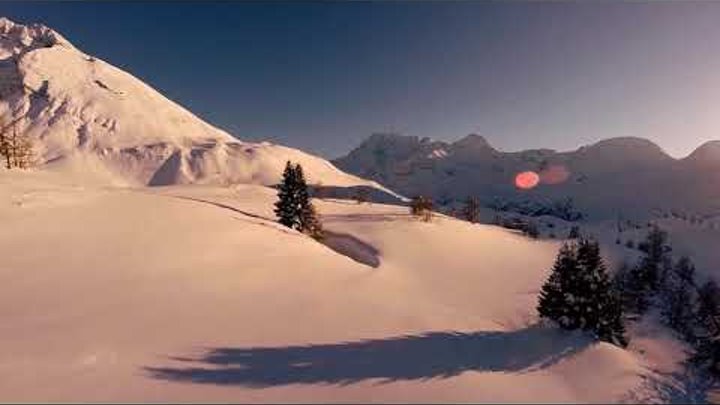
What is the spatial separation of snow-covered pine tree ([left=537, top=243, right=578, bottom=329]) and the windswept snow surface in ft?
4.34

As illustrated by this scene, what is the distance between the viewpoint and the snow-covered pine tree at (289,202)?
5677 cm

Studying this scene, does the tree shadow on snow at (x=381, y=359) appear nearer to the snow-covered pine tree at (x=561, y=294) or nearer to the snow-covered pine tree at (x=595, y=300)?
the snow-covered pine tree at (x=561, y=294)

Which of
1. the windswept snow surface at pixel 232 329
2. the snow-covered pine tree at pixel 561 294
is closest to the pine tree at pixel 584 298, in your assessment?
the snow-covered pine tree at pixel 561 294

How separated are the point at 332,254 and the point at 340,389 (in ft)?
86.5

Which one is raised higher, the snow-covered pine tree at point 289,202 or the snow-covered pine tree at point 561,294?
the snow-covered pine tree at point 289,202

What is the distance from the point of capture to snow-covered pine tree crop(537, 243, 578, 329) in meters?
25.6

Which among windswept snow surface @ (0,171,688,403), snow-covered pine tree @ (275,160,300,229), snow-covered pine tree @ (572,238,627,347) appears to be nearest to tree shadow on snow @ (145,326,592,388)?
windswept snow surface @ (0,171,688,403)

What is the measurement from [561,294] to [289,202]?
36782mm

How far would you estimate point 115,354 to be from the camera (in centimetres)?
1866

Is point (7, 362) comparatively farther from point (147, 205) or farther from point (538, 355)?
point (147, 205)

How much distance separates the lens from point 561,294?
26359 mm

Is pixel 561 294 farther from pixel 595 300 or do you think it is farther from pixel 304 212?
pixel 304 212

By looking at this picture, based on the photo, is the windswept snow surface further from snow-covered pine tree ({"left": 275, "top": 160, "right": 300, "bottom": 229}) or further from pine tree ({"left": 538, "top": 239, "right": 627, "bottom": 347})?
snow-covered pine tree ({"left": 275, "top": 160, "right": 300, "bottom": 229})

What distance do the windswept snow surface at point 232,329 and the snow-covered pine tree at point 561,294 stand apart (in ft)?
4.34
